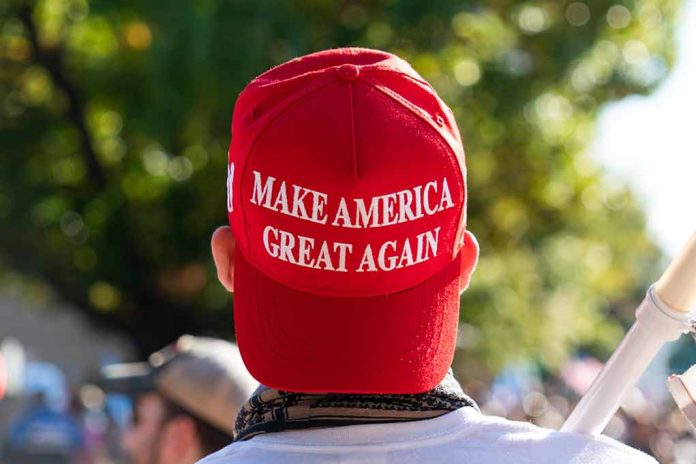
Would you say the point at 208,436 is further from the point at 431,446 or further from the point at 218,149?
the point at 218,149

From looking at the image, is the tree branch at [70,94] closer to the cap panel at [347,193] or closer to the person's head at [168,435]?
the person's head at [168,435]

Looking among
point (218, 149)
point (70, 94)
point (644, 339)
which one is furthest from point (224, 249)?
point (70, 94)

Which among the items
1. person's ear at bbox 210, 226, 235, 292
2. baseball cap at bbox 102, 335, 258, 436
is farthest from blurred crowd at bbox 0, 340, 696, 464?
person's ear at bbox 210, 226, 235, 292

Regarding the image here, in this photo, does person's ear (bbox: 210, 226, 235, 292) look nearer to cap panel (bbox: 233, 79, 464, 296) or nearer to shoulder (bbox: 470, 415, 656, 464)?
cap panel (bbox: 233, 79, 464, 296)

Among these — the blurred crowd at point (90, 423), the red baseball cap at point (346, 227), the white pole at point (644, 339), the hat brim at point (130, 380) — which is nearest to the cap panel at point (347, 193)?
the red baseball cap at point (346, 227)

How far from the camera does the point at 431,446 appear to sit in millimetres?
1402

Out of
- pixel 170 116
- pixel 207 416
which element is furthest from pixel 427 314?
pixel 170 116

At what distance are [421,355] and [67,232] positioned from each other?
10983 millimetres

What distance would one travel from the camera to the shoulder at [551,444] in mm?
1414

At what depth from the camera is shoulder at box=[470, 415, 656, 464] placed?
1.41 metres

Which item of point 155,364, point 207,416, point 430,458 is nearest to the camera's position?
point 430,458

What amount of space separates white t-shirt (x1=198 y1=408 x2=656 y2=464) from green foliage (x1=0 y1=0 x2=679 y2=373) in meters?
8.66

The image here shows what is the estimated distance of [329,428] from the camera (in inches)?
55.3

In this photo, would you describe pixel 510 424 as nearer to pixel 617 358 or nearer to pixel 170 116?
pixel 617 358
